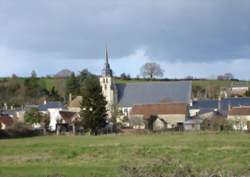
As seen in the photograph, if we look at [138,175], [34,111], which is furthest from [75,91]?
[138,175]

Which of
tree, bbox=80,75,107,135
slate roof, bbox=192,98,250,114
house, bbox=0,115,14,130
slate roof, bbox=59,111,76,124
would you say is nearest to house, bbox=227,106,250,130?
slate roof, bbox=192,98,250,114

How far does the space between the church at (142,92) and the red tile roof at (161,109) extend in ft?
41.0

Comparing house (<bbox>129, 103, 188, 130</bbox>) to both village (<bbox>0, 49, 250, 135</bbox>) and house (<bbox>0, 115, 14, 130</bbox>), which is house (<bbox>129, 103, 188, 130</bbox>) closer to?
village (<bbox>0, 49, 250, 135</bbox>)

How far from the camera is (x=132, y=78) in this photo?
18750 centimetres

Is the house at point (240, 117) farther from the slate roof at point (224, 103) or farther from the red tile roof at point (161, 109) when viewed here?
the red tile roof at point (161, 109)

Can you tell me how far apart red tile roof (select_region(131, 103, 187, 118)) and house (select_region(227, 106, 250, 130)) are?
11.3 metres

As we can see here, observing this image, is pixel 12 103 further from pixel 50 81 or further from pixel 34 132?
pixel 34 132

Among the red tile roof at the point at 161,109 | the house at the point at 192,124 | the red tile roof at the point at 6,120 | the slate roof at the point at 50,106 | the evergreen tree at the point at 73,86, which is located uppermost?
the evergreen tree at the point at 73,86

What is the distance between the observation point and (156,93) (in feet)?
457

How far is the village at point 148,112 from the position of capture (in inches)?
3836

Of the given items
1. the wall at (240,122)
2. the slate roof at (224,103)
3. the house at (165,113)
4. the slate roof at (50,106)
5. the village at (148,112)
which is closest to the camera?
the wall at (240,122)

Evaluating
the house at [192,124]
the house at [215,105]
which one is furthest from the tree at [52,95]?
the house at [192,124]

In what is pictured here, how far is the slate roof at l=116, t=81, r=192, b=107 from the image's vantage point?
137500 millimetres

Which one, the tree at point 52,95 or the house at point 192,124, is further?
the tree at point 52,95
